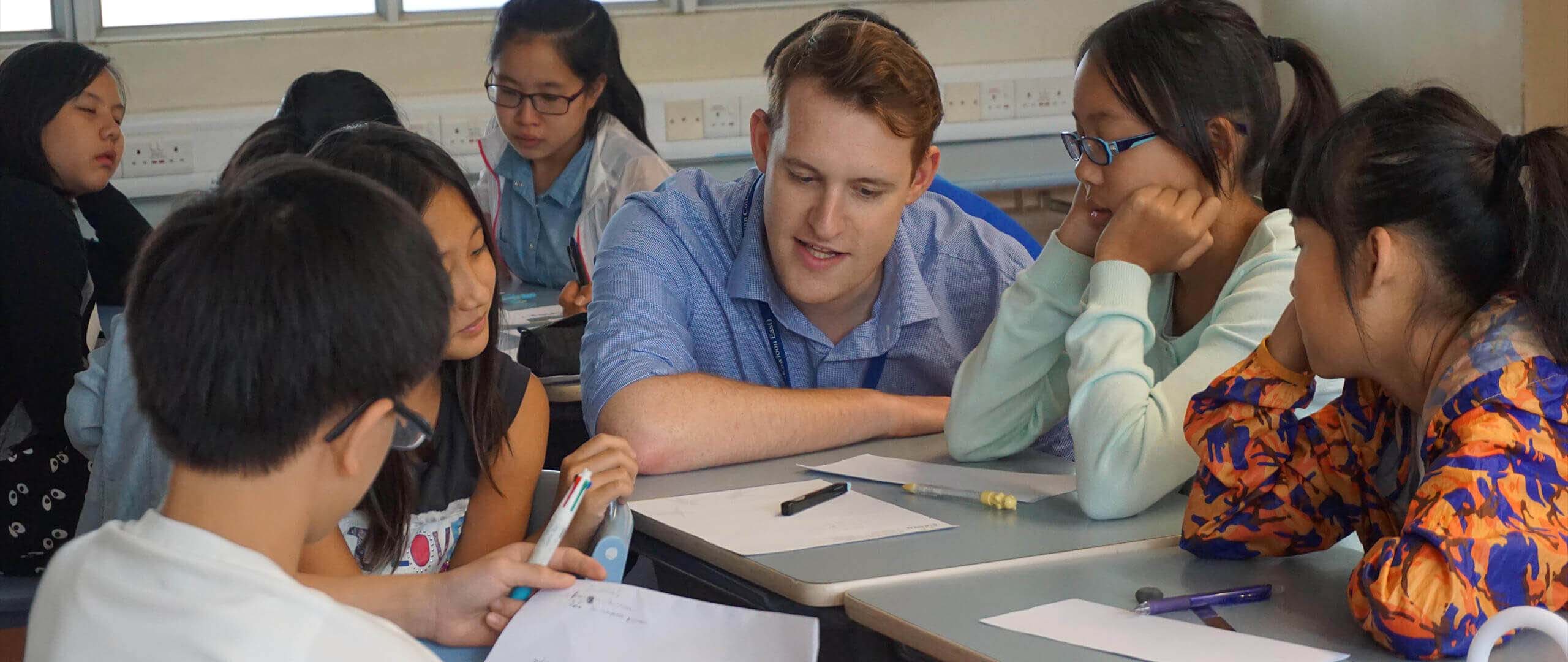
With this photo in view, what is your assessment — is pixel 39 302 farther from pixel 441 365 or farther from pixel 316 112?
pixel 441 365

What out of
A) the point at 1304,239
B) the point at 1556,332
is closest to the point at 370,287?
the point at 1304,239

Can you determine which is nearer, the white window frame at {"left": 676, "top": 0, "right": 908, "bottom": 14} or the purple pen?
the purple pen

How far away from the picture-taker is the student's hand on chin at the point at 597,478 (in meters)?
1.61

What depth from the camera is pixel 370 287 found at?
1.06 meters

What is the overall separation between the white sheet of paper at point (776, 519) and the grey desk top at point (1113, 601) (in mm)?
163

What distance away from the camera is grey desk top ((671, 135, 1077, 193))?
4730 millimetres

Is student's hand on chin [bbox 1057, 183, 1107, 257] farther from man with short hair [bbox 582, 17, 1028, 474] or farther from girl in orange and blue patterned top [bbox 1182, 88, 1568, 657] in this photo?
girl in orange and blue patterned top [bbox 1182, 88, 1568, 657]

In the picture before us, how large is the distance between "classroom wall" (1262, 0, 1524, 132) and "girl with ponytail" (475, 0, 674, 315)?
188cm

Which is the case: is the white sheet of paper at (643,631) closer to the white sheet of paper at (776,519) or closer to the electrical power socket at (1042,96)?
the white sheet of paper at (776,519)

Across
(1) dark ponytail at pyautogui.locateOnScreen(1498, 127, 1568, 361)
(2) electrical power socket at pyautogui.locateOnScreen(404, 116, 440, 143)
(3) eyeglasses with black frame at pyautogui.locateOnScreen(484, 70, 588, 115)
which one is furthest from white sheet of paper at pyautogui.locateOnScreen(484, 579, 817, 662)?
(2) electrical power socket at pyautogui.locateOnScreen(404, 116, 440, 143)

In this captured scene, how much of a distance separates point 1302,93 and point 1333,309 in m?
0.53

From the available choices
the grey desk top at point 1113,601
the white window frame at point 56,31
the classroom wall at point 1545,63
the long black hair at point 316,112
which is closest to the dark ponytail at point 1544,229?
the grey desk top at point 1113,601

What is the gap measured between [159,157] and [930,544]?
3.35m

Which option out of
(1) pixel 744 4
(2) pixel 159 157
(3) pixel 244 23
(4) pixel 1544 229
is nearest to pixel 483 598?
(4) pixel 1544 229
